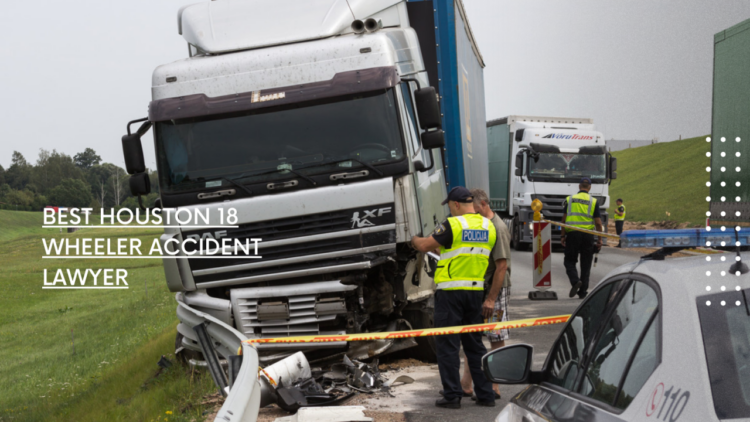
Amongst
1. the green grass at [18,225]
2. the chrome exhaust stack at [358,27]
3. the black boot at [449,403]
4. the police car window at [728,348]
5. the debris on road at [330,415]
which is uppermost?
the chrome exhaust stack at [358,27]

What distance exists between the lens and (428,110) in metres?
7.82

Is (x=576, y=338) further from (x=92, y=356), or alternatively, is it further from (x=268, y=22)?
(x=92, y=356)

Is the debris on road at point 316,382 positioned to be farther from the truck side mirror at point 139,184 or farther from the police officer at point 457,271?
the truck side mirror at point 139,184

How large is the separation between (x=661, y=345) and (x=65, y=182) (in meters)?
163

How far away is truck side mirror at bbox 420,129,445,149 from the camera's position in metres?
7.84

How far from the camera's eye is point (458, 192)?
6.70 meters

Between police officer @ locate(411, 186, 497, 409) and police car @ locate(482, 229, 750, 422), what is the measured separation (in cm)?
362

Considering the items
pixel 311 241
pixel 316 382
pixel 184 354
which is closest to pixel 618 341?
pixel 311 241

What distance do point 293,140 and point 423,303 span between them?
252 cm

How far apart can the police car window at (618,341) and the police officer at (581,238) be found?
9933 mm

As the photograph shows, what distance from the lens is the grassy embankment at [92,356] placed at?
9133 mm

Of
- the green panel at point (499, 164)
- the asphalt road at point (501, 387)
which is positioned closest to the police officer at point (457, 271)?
the asphalt road at point (501, 387)

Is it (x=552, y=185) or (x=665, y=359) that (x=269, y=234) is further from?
(x=552, y=185)

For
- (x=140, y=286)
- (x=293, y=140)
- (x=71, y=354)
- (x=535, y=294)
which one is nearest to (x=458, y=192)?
(x=293, y=140)
